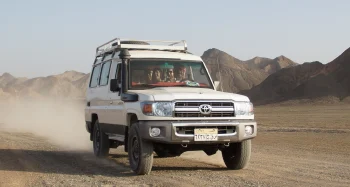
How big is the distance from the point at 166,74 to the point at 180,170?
73.7 inches

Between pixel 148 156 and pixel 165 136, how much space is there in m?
0.54

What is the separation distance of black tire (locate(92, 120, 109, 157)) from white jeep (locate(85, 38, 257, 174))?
0.05 m

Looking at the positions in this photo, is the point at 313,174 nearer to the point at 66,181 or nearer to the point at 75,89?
the point at 66,181

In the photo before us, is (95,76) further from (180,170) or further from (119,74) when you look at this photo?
(180,170)

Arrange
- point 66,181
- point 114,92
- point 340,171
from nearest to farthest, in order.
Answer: point 66,181 < point 340,171 < point 114,92

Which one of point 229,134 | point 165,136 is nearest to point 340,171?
point 229,134

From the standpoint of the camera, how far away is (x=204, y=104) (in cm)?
991

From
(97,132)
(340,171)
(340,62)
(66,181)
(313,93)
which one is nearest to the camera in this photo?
(66,181)

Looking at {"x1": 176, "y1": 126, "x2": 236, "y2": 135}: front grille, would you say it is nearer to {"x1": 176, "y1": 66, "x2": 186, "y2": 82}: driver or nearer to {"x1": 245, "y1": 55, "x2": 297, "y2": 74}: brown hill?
{"x1": 176, "y1": 66, "x2": 186, "y2": 82}: driver

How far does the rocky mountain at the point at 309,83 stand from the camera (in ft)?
290

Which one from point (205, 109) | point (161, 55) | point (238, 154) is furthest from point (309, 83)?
point (205, 109)

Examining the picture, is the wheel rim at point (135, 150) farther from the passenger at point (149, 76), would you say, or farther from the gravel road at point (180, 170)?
the passenger at point (149, 76)

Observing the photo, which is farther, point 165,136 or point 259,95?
point 259,95

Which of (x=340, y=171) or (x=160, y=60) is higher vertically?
(x=160, y=60)
